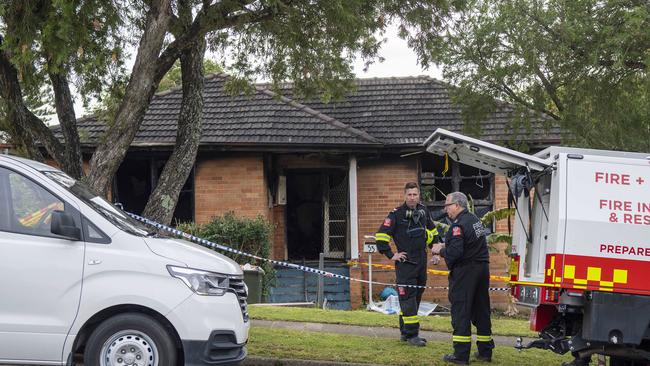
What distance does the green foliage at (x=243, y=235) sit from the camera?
14.5 m

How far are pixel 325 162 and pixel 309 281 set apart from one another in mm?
2458

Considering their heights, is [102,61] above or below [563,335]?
above

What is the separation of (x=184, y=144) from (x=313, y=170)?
685 cm

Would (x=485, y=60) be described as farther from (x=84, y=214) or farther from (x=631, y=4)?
(x=84, y=214)

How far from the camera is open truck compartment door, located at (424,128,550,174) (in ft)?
24.1

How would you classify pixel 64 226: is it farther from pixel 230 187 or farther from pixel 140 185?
pixel 140 185

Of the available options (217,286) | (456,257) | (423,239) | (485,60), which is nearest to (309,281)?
(485,60)

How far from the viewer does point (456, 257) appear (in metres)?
8.05

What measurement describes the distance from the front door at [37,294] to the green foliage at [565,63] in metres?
6.58

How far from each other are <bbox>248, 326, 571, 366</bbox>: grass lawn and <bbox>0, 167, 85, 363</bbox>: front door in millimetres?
2572

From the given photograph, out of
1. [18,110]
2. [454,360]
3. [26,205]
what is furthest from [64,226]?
[454,360]

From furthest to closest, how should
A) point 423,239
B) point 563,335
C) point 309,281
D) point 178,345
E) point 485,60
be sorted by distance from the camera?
point 309,281 → point 485,60 → point 423,239 → point 563,335 → point 178,345

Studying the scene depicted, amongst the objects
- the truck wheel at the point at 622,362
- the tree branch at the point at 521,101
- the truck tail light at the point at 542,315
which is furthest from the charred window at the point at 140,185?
the truck wheel at the point at 622,362

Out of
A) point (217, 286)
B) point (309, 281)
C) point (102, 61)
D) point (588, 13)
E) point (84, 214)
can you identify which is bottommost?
point (309, 281)
